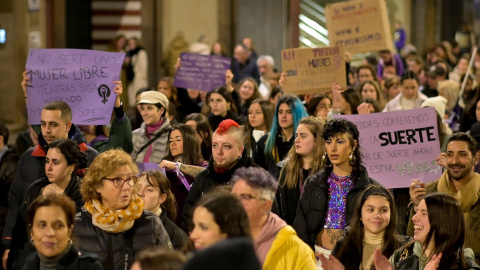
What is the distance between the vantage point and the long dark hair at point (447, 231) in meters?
5.78

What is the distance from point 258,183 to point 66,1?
16472 mm

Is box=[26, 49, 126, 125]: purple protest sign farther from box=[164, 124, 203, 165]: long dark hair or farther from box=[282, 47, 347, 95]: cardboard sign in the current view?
box=[282, 47, 347, 95]: cardboard sign

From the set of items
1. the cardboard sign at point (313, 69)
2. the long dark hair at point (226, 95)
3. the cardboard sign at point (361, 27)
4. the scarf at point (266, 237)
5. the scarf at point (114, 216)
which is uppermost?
the cardboard sign at point (361, 27)

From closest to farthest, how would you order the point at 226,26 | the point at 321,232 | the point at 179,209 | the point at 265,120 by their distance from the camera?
1. the point at 321,232
2. the point at 179,209
3. the point at 265,120
4. the point at 226,26

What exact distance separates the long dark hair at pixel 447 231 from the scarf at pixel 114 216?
1.73 metres

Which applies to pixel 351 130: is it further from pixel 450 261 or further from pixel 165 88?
pixel 165 88

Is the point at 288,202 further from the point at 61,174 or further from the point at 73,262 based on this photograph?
the point at 73,262

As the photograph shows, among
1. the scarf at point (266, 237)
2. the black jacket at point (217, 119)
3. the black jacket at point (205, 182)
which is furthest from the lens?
the black jacket at point (217, 119)

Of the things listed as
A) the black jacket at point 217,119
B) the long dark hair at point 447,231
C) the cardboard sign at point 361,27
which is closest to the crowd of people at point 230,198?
the long dark hair at point 447,231

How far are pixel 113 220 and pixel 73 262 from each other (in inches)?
18.7

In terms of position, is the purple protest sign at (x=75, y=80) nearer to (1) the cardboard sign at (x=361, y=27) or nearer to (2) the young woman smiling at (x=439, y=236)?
(2) the young woman smiling at (x=439, y=236)

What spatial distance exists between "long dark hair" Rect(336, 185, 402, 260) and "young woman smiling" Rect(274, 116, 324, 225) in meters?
1.42

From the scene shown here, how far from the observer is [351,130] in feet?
24.0

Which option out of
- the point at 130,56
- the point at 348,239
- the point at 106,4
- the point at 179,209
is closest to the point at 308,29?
the point at 106,4
